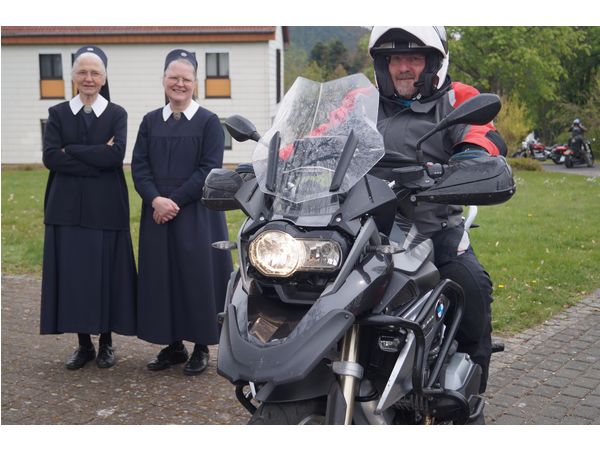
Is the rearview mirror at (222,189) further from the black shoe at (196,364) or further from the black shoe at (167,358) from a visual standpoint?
the black shoe at (167,358)

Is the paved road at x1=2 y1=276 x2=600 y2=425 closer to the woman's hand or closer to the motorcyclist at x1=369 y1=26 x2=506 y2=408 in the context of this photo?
the woman's hand

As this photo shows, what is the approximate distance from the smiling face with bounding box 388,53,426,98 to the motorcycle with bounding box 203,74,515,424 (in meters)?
0.45

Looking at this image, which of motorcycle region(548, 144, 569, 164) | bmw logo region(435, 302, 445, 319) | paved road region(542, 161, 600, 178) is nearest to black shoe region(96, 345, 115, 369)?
bmw logo region(435, 302, 445, 319)

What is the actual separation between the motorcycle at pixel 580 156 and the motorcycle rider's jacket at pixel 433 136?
26.1 metres

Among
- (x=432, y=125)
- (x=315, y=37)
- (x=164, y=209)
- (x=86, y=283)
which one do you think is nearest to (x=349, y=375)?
(x=432, y=125)

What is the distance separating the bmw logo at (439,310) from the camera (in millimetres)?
3074

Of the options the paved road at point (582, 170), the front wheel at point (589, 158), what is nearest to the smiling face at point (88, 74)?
the paved road at point (582, 170)

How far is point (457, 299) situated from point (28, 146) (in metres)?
33.9

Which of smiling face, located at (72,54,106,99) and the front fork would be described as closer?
the front fork

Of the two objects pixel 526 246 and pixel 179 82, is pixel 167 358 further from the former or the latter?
pixel 526 246

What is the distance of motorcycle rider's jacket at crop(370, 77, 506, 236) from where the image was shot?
10.8 feet

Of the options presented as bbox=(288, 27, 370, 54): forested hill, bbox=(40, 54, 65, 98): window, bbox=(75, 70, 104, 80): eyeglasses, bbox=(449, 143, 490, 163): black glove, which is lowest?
bbox=(449, 143, 490, 163): black glove

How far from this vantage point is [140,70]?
32.6 metres

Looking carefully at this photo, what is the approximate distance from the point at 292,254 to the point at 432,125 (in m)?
1.17
